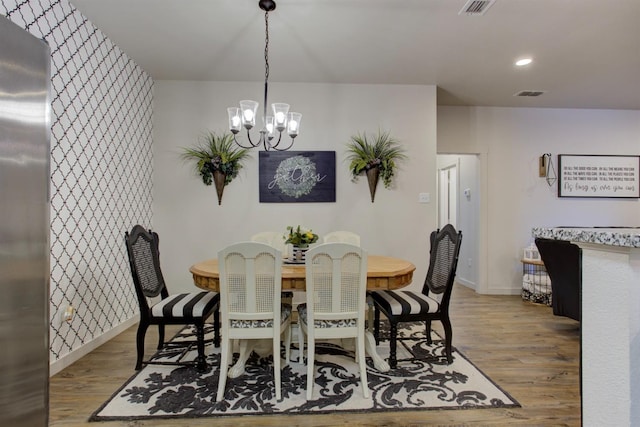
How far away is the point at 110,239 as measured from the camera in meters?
3.11

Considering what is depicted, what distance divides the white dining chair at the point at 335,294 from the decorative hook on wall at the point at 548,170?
408cm

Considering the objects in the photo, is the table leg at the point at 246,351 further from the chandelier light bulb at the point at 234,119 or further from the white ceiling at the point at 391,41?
the white ceiling at the point at 391,41

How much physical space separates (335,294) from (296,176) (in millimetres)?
2155

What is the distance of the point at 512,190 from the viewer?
4832 millimetres

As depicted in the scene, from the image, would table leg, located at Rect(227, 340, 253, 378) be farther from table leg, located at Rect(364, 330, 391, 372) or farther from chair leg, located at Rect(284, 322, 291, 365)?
table leg, located at Rect(364, 330, 391, 372)

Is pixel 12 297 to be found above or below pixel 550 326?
above

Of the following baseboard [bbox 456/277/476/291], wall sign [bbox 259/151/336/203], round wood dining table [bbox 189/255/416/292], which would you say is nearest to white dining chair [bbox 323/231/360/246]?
wall sign [bbox 259/151/336/203]

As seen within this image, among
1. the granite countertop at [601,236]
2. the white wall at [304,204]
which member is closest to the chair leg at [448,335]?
the white wall at [304,204]

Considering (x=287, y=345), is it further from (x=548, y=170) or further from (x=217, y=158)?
(x=548, y=170)

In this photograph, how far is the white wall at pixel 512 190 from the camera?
482cm

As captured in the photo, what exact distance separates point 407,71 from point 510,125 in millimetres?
2135

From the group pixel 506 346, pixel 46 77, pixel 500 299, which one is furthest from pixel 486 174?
pixel 46 77

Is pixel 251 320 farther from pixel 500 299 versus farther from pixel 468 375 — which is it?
pixel 500 299

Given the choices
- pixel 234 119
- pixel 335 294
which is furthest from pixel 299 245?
pixel 234 119
